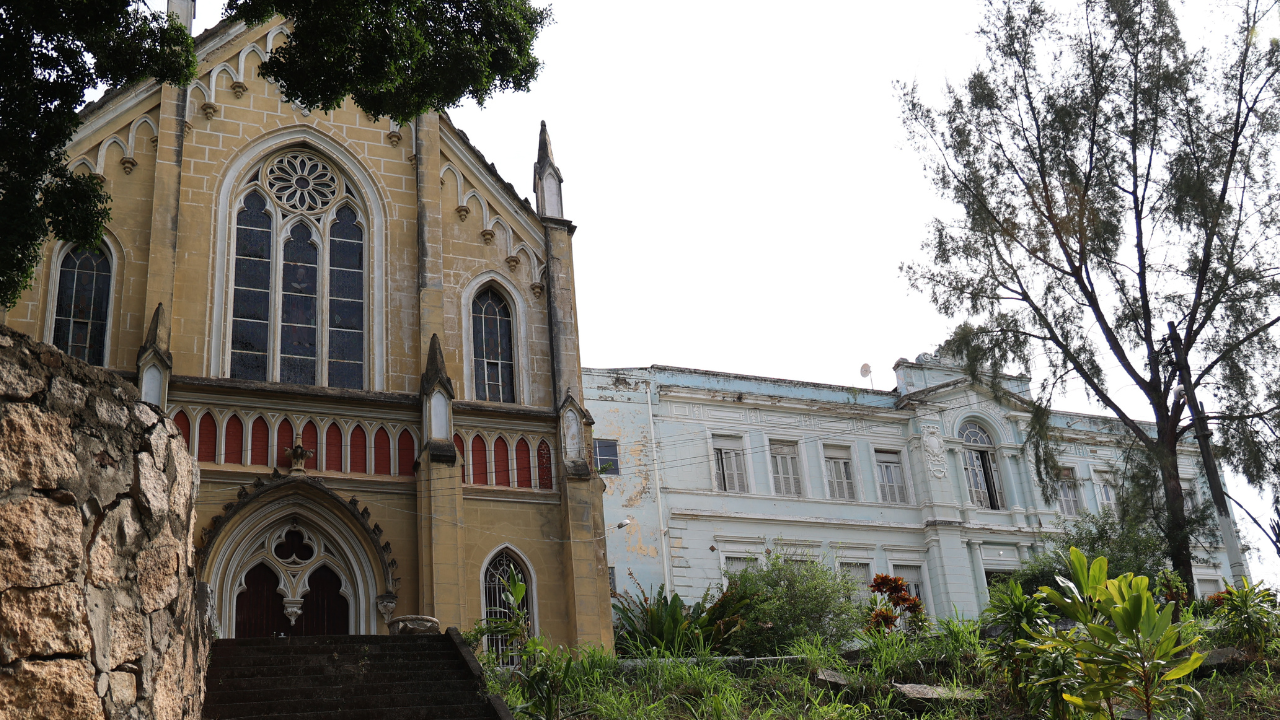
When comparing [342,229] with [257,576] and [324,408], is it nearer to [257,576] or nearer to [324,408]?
[324,408]

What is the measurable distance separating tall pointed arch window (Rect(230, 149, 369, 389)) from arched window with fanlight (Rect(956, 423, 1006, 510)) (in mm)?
19262

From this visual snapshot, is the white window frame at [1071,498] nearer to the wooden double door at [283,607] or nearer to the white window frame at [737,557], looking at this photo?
the white window frame at [737,557]

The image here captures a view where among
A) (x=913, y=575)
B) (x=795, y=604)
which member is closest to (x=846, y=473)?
(x=913, y=575)

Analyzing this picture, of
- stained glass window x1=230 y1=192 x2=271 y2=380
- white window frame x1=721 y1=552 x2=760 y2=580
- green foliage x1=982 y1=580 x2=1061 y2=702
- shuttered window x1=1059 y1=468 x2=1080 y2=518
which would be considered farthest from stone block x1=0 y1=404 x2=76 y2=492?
shuttered window x1=1059 y1=468 x2=1080 y2=518

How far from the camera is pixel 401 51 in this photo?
12.6 m

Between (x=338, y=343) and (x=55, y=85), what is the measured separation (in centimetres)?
639

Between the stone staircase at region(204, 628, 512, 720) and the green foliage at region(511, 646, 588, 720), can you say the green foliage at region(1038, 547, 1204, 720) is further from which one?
the stone staircase at region(204, 628, 512, 720)

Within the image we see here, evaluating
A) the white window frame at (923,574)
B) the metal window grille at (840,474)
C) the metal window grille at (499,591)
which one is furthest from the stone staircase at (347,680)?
the white window frame at (923,574)

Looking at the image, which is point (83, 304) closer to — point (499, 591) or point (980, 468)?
point (499, 591)

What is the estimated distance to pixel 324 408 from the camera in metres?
17.1

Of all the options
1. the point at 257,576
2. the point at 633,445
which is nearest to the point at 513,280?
the point at 257,576

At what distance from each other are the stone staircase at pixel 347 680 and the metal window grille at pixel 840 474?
18050 mm

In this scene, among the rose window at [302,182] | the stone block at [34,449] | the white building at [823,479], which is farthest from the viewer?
the white building at [823,479]

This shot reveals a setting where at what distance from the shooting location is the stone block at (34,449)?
18.1 ft
